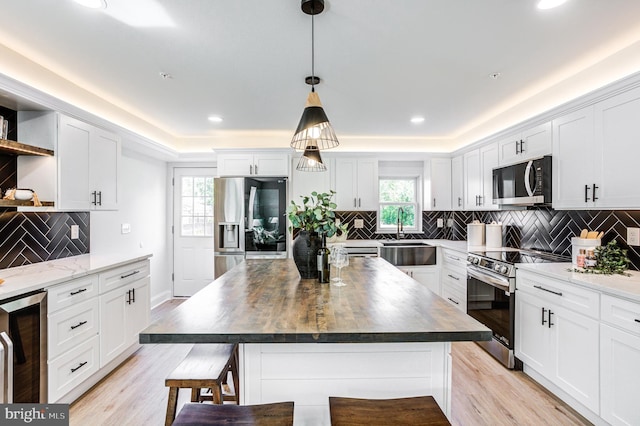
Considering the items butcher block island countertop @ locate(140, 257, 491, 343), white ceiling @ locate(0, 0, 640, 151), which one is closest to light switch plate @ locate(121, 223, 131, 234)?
white ceiling @ locate(0, 0, 640, 151)

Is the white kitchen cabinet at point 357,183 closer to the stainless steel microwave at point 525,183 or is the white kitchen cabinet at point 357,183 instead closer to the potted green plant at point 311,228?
the stainless steel microwave at point 525,183

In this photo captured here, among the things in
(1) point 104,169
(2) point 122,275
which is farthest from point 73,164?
(2) point 122,275

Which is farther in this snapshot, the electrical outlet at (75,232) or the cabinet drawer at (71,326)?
the electrical outlet at (75,232)

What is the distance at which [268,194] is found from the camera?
436 centimetres

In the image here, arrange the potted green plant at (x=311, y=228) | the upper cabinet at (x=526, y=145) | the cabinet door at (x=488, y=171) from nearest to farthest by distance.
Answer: the potted green plant at (x=311, y=228), the upper cabinet at (x=526, y=145), the cabinet door at (x=488, y=171)

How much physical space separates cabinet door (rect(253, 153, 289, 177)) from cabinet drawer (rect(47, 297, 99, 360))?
2.53 metres

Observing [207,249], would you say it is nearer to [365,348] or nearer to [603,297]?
[365,348]

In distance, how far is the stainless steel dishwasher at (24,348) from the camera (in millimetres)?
1705

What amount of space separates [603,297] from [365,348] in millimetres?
1614

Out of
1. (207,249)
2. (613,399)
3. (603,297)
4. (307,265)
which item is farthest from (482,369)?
(207,249)

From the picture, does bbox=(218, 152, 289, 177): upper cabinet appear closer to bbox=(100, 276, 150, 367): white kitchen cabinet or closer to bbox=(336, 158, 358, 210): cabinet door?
bbox=(336, 158, 358, 210): cabinet door

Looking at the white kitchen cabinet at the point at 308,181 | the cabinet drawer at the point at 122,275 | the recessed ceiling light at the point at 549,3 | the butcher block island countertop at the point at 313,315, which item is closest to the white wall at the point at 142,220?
the cabinet drawer at the point at 122,275

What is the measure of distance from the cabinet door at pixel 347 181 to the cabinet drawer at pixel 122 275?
266 cm

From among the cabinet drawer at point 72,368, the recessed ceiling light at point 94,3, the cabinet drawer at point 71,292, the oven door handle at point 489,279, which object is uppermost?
the recessed ceiling light at point 94,3
